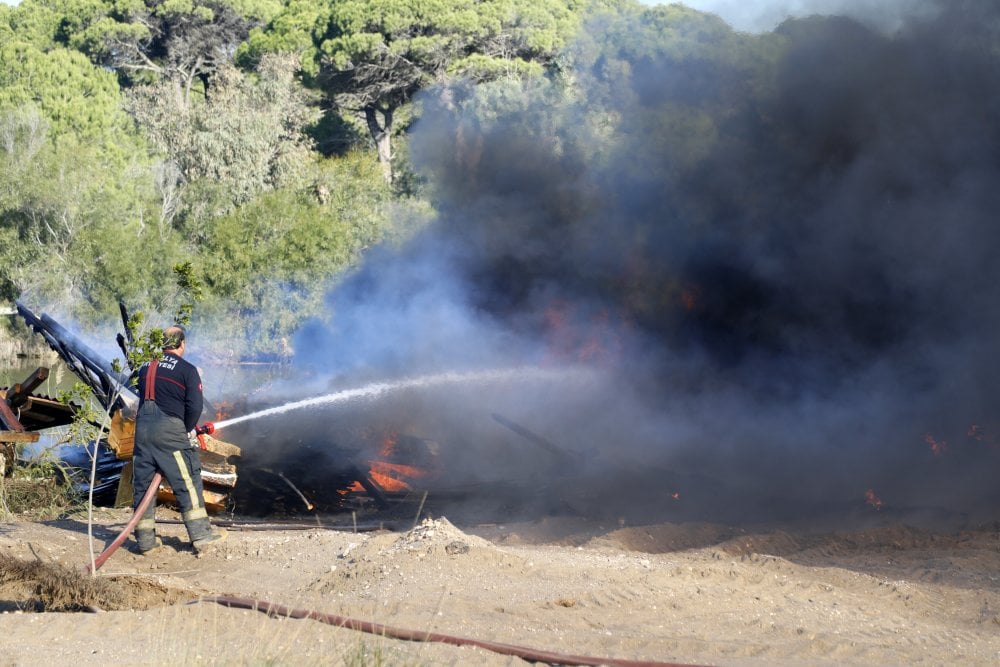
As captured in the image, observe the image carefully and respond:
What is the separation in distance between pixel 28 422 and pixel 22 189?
16037 mm

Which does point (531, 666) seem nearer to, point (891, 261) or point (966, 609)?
point (966, 609)

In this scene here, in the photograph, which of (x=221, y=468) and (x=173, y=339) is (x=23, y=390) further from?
(x=173, y=339)

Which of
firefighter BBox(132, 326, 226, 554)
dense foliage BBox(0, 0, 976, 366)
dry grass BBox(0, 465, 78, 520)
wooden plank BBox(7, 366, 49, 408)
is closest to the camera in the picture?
firefighter BBox(132, 326, 226, 554)

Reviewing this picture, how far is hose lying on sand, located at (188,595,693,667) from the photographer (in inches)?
208

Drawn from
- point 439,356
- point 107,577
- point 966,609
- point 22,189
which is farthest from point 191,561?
point 22,189

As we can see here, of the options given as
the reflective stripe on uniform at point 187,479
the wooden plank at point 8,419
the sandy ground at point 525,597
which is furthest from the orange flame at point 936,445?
the wooden plank at point 8,419

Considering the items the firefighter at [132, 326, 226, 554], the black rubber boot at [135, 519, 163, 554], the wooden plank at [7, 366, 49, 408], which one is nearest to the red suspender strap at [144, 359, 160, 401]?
the firefighter at [132, 326, 226, 554]

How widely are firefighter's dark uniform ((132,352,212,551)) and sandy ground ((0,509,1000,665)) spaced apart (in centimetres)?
63

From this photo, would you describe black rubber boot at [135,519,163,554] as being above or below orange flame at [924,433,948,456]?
above

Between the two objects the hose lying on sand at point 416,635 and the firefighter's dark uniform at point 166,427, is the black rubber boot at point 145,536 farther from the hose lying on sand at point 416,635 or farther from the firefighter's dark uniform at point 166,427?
the hose lying on sand at point 416,635

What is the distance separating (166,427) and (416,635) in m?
3.59

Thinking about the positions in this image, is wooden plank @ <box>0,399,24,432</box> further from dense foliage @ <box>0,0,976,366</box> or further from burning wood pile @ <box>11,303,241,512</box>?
dense foliage @ <box>0,0,976,366</box>

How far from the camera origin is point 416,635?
563cm

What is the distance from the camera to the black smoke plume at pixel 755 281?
12.8 metres
